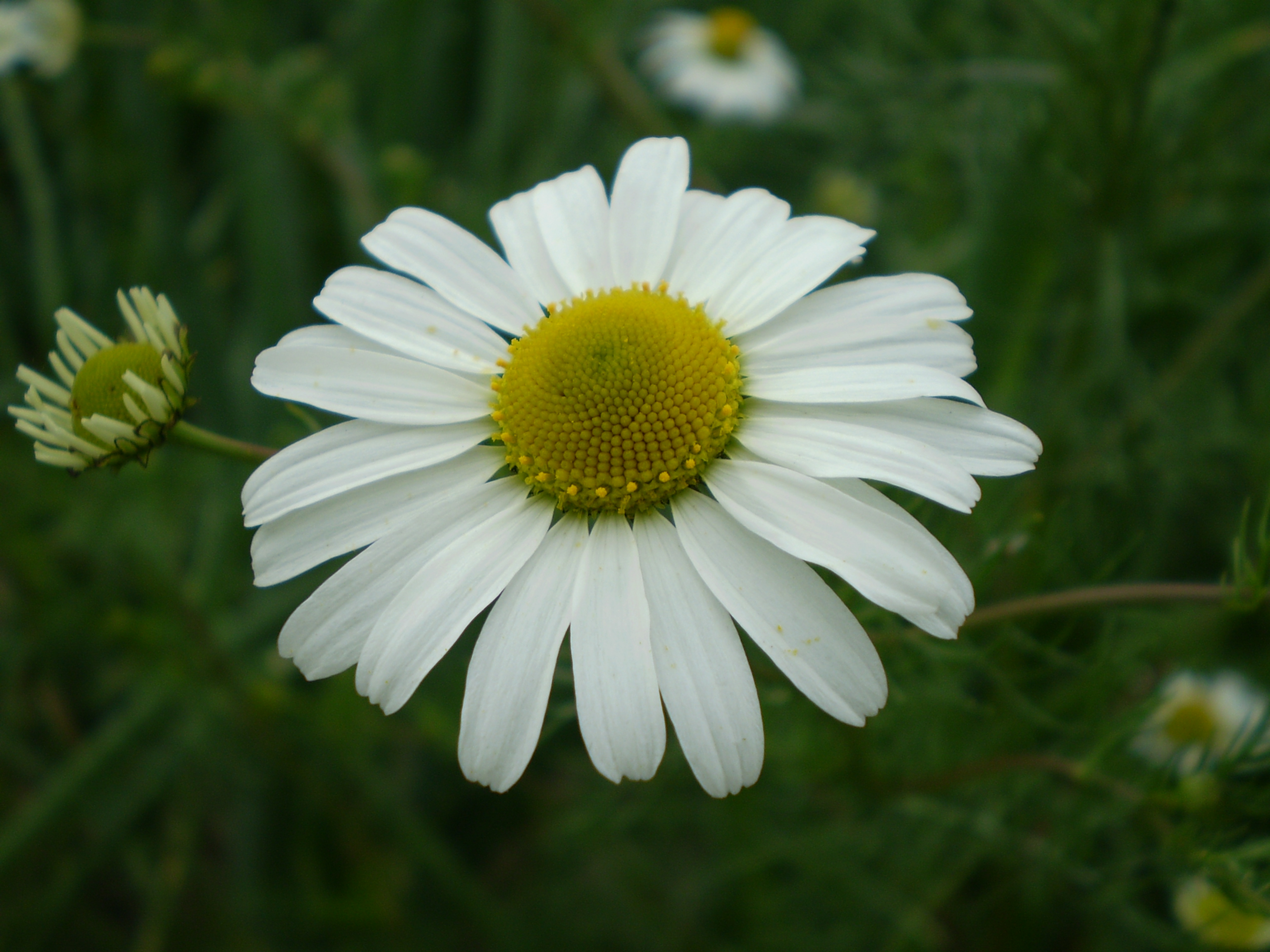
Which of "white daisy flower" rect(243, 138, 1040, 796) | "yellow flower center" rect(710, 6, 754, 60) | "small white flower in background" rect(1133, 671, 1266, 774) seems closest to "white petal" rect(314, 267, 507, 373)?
"white daisy flower" rect(243, 138, 1040, 796)

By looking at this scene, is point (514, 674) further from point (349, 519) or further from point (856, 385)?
point (856, 385)

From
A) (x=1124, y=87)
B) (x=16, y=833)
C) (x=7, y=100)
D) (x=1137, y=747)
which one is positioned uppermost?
(x=1124, y=87)

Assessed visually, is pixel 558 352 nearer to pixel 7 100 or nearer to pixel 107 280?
pixel 107 280

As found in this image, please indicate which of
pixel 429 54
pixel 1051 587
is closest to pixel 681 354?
pixel 1051 587

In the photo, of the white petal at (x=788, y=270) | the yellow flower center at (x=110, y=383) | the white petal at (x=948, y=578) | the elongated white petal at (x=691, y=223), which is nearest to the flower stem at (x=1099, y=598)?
the white petal at (x=948, y=578)

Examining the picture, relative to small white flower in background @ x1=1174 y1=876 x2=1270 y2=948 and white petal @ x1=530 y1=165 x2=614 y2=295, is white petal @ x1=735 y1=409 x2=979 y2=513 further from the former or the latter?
small white flower in background @ x1=1174 y1=876 x2=1270 y2=948

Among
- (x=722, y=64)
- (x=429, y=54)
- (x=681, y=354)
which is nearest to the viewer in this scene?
(x=681, y=354)

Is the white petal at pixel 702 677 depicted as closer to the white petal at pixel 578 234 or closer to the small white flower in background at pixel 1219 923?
the white petal at pixel 578 234

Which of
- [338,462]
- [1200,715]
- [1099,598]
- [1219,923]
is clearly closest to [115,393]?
[338,462]
